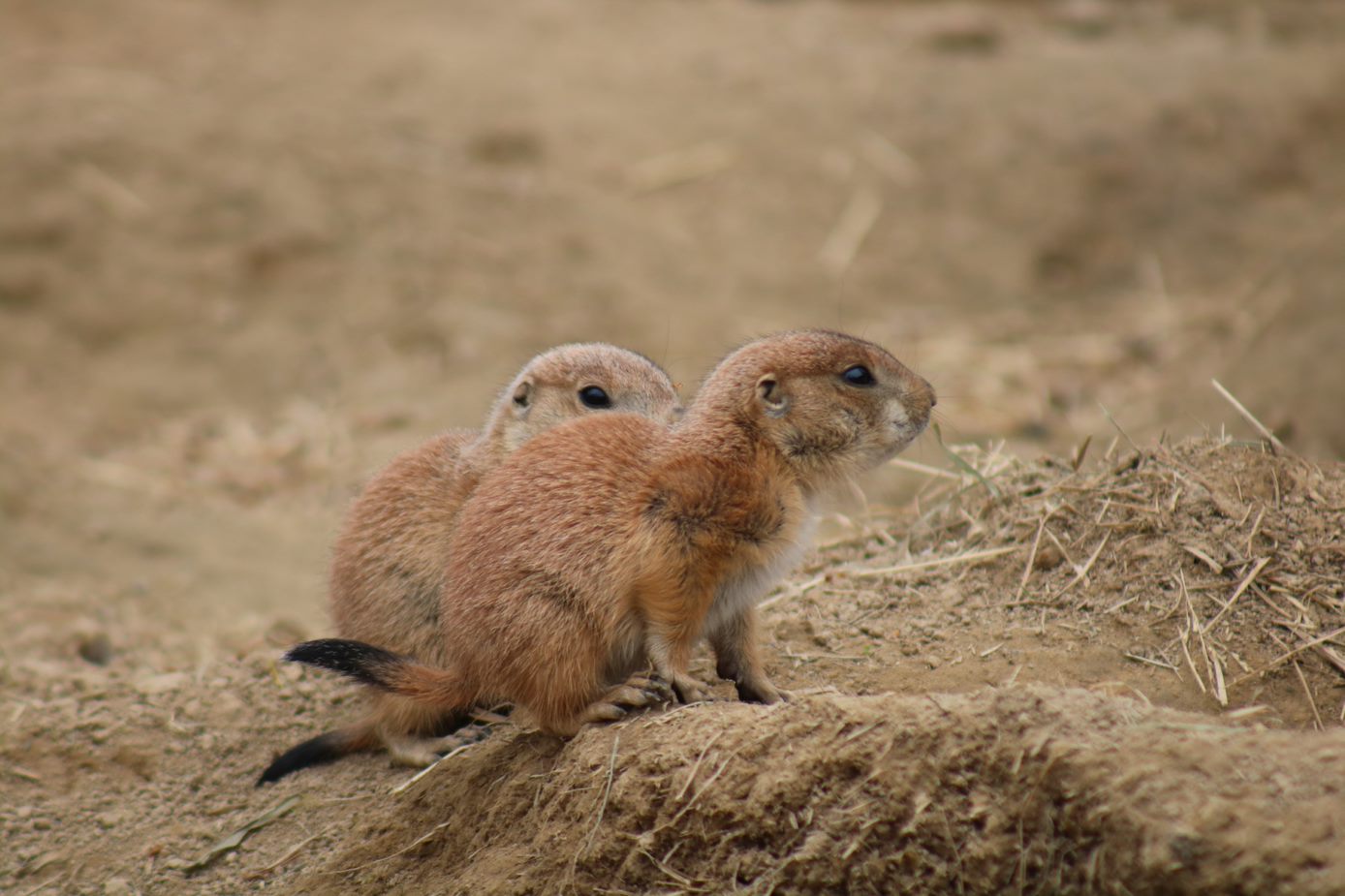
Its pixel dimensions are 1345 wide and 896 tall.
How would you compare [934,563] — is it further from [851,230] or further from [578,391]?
[851,230]

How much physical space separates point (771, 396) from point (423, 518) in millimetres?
1465

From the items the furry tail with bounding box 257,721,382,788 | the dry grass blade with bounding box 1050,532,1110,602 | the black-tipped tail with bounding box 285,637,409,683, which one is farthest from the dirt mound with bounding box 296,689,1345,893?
the dry grass blade with bounding box 1050,532,1110,602

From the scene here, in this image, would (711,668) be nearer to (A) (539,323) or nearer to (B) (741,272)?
(A) (539,323)

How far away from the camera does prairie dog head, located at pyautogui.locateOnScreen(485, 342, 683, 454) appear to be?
18.1 feet

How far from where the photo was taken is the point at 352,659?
158 inches

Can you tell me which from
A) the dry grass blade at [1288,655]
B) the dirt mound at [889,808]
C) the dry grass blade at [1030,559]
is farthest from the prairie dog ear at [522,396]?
the dry grass blade at [1288,655]

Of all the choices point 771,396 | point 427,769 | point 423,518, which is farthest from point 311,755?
point 771,396

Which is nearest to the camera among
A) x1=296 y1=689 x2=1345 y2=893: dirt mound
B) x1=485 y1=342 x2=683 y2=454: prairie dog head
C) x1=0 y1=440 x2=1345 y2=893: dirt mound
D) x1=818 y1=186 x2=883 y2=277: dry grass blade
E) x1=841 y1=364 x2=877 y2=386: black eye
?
x1=296 y1=689 x2=1345 y2=893: dirt mound

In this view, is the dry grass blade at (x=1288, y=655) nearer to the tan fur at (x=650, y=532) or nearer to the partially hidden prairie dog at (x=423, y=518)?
the tan fur at (x=650, y=532)

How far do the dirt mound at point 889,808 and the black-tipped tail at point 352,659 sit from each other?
0.44 meters

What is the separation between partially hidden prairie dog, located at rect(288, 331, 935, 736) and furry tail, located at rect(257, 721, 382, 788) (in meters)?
0.60

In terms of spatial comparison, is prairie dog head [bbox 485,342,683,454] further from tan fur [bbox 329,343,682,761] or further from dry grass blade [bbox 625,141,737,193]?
dry grass blade [bbox 625,141,737,193]

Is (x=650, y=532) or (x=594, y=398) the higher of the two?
(x=650, y=532)

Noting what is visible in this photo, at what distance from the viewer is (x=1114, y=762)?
120 inches
